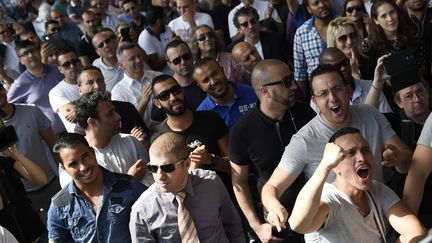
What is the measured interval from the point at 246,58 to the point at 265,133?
206 centimetres

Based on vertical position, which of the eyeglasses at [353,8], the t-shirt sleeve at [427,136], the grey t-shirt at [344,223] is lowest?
the grey t-shirt at [344,223]

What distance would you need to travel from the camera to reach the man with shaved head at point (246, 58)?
6203 mm

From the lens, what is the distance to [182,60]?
6043 millimetres

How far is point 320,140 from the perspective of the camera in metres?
3.84

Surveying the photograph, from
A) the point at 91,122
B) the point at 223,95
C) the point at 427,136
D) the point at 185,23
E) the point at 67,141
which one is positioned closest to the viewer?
the point at 427,136

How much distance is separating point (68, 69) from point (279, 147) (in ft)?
9.87

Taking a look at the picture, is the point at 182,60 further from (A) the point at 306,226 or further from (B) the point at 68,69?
(A) the point at 306,226

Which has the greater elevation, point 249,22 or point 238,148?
point 249,22

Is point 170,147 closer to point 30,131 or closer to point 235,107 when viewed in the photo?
point 235,107

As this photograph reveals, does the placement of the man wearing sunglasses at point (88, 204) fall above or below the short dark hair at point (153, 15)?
below

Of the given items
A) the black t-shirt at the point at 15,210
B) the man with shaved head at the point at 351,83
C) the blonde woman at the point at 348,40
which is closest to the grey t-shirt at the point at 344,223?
the man with shaved head at the point at 351,83

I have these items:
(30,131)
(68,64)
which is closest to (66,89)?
(68,64)

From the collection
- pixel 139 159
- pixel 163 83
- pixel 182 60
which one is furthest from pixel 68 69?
pixel 139 159

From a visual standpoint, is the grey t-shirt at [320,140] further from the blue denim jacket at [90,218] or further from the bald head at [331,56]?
the bald head at [331,56]
